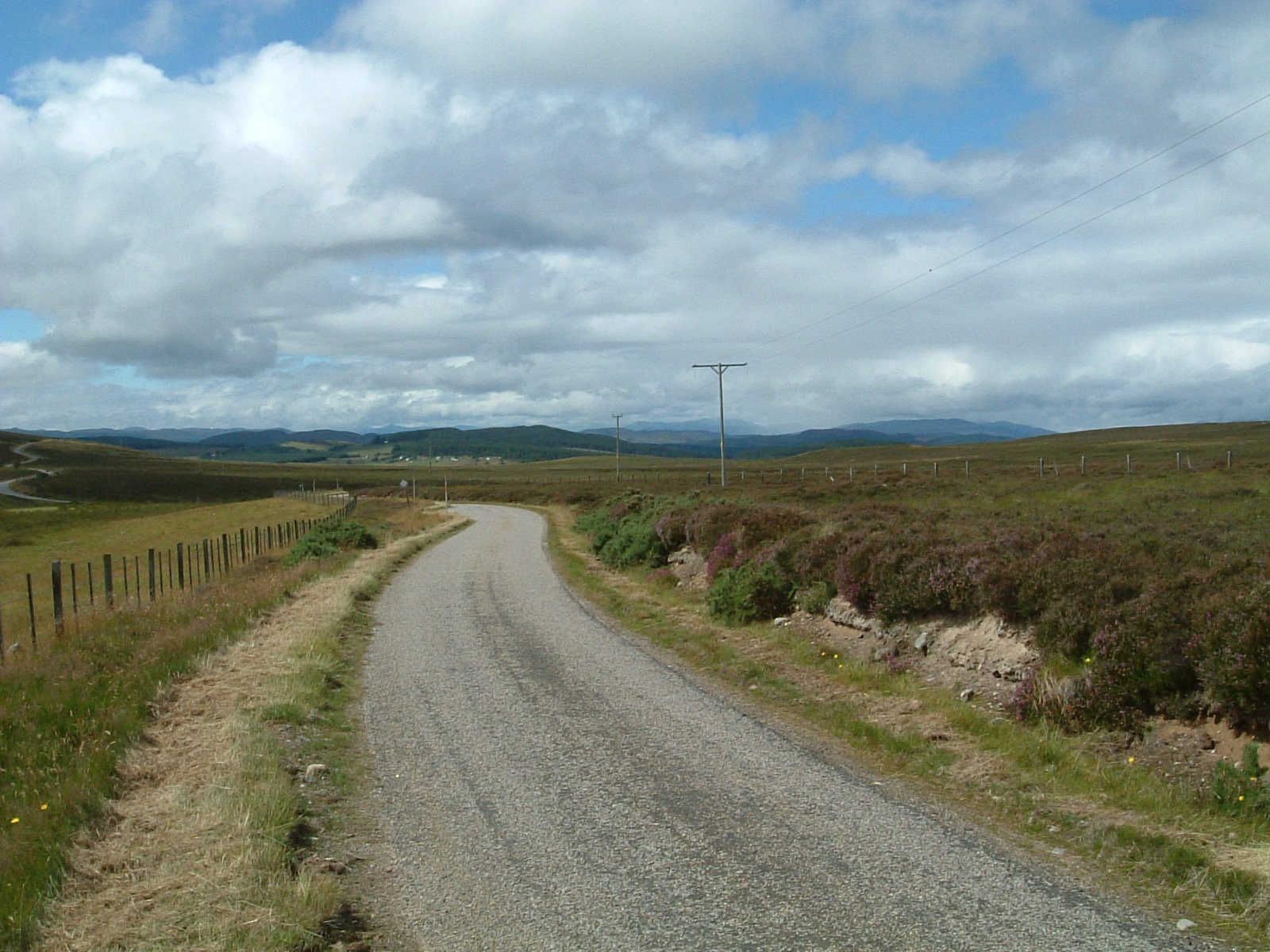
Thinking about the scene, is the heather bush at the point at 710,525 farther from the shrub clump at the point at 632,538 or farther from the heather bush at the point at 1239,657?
the heather bush at the point at 1239,657

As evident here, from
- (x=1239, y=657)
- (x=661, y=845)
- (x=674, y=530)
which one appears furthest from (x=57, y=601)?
(x=1239, y=657)

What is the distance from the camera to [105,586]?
2120cm

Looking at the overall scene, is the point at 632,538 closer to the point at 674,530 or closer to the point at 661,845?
the point at 674,530

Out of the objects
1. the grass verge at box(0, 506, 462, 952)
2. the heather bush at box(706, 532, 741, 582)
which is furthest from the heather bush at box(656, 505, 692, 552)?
the grass verge at box(0, 506, 462, 952)

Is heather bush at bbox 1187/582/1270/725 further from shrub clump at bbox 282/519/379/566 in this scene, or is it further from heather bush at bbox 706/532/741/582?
shrub clump at bbox 282/519/379/566

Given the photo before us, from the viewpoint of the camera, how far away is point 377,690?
1034 cm

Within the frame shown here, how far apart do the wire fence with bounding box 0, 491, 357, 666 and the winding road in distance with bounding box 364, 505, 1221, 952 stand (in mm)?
9027

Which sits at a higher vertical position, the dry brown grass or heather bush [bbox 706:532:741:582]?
heather bush [bbox 706:532:741:582]

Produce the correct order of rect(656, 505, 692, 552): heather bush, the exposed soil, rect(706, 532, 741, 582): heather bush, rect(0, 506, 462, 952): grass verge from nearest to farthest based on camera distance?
1. rect(0, 506, 462, 952): grass verge
2. the exposed soil
3. rect(706, 532, 741, 582): heather bush
4. rect(656, 505, 692, 552): heather bush

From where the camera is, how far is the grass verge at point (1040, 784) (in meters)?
4.91

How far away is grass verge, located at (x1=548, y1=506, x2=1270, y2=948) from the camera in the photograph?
4.91 meters

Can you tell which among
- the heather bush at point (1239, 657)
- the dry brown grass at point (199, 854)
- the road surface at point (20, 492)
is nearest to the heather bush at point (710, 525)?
the dry brown grass at point (199, 854)

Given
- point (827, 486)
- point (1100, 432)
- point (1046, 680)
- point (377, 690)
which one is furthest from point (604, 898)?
point (1100, 432)

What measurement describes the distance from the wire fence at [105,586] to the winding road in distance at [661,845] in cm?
903
